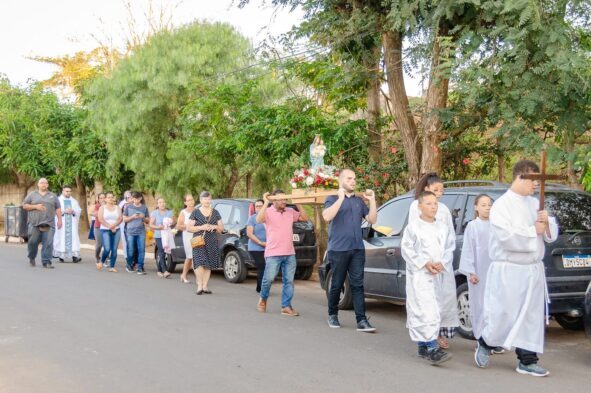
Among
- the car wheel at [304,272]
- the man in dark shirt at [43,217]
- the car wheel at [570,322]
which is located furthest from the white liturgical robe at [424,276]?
the man in dark shirt at [43,217]

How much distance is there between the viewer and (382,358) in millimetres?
7133

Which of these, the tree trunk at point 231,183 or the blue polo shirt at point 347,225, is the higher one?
the tree trunk at point 231,183

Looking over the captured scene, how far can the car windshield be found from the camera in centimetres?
775

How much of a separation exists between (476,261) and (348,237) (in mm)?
1569

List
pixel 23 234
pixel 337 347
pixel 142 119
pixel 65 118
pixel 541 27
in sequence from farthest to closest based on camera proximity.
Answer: pixel 65 118, pixel 23 234, pixel 142 119, pixel 541 27, pixel 337 347

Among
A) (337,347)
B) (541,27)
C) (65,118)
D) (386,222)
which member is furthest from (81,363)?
(65,118)

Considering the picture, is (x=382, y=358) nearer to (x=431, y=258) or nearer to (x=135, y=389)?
(x=431, y=258)

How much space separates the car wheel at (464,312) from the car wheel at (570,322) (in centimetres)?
124

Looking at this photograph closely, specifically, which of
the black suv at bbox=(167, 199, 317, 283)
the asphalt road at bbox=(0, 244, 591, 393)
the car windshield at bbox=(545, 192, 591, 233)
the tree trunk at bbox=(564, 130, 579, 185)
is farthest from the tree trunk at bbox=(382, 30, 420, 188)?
the car windshield at bbox=(545, 192, 591, 233)

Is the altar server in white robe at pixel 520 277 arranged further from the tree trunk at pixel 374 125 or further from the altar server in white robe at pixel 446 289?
the tree trunk at pixel 374 125

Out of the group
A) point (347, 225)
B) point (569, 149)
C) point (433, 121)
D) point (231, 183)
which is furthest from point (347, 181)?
point (231, 183)

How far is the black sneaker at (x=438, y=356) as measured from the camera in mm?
6695

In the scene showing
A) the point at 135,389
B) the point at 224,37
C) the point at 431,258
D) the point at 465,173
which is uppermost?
the point at 224,37

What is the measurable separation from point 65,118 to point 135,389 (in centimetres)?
2550
